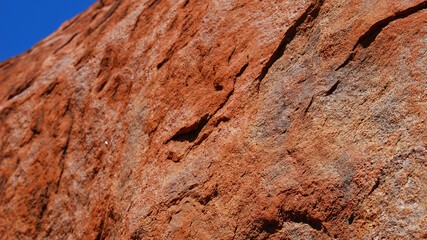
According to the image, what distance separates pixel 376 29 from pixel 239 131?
1.22 metres

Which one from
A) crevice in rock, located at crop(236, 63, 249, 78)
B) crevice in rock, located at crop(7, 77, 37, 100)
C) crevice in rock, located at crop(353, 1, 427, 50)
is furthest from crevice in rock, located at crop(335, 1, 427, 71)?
crevice in rock, located at crop(7, 77, 37, 100)

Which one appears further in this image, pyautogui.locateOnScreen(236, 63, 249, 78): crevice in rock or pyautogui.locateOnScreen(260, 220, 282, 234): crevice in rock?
pyautogui.locateOnScreen(236, 63, 249, 78): crevice in rock

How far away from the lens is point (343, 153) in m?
2.87

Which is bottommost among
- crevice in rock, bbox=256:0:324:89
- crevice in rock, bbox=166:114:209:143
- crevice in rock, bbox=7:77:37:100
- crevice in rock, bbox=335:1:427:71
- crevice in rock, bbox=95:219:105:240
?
crevice in rock, bbox=95:219:105:240

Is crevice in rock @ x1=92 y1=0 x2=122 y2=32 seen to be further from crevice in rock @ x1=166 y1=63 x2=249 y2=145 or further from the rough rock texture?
crevice in rock @ x1=166 y1=63 x2=249 y2=145

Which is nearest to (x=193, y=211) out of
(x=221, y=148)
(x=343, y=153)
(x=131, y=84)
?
(x=221, y=148)

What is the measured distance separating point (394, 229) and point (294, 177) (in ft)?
2.37

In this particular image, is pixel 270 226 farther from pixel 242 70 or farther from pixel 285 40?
pixel 285 40

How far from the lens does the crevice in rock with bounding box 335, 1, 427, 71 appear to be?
116 inches

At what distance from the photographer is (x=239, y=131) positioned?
3.47 meters

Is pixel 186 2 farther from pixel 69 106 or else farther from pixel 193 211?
pixel 193 211

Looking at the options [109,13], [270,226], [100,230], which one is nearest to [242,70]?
[270,226]

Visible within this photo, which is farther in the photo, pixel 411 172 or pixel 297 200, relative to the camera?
pixel 297 200

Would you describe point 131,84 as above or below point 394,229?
above
